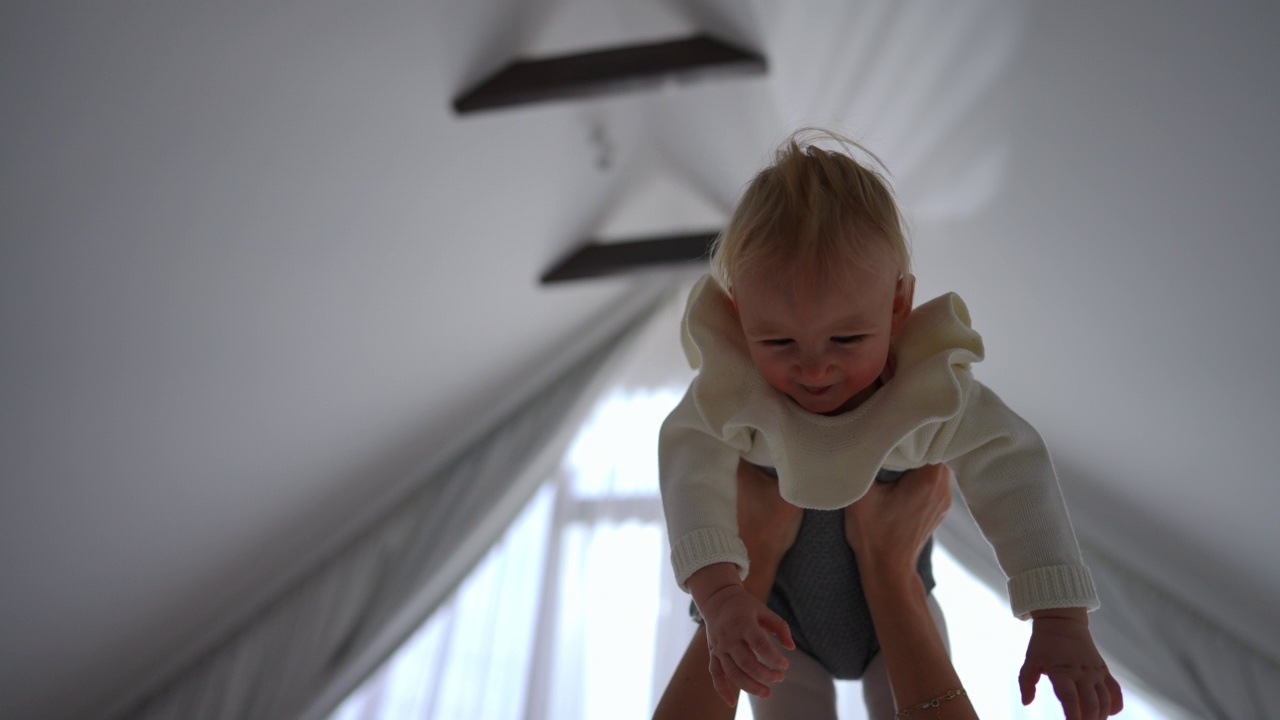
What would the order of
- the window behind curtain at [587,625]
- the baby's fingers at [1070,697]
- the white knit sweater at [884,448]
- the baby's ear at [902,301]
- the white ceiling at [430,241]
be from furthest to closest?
1. the window behind curtain at [587,625]
2. the white ceiling at [430,241]
3. the baby's ear at [902,301]
4. the white knit sweater at [884,448]
5. the baby's fingers at [1070,697]

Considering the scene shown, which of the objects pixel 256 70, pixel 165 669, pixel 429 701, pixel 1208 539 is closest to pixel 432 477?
pixel 429 701

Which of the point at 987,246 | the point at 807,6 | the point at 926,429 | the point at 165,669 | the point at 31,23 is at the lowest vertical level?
the point at 165,669

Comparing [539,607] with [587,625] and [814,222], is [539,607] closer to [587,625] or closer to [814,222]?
[587,625]

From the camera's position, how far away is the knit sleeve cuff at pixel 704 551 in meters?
0.84

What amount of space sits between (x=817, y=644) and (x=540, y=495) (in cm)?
243

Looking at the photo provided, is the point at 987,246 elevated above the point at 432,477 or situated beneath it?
elevated above

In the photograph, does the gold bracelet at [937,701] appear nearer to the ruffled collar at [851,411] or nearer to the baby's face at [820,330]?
the ruffled collar at [851,411]

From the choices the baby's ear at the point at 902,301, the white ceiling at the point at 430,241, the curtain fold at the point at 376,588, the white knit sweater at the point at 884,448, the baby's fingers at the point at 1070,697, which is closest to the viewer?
the baby's fingers at the point at 1070,697

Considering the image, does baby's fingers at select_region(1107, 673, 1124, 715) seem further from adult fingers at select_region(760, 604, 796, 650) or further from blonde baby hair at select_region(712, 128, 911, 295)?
blonde baby hair at select_region(712, 128, 911, 295)

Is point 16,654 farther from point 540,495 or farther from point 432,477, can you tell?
point 540,495

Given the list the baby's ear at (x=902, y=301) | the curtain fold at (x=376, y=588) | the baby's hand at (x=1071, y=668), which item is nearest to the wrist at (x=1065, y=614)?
the baby's hand at (x=1071, y=668)

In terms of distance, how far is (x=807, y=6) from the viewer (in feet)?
7.11

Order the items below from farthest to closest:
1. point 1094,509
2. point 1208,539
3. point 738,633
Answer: point 1094,509 → point 1208,539 → point 738,633

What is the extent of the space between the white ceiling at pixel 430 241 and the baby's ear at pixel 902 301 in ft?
1.55
